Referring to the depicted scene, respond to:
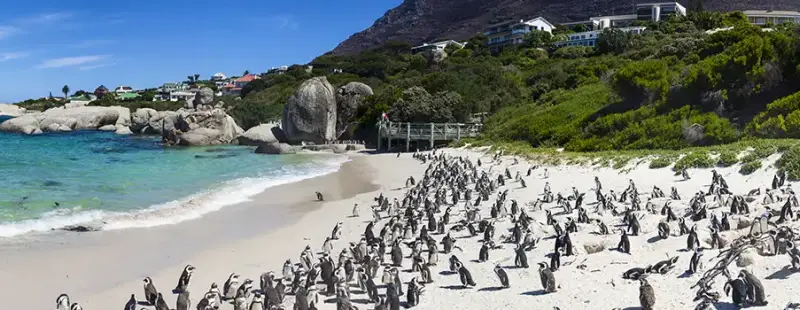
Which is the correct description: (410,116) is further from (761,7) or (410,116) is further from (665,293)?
(761,7)

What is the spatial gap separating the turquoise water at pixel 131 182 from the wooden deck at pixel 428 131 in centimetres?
491

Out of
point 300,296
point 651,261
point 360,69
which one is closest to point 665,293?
point 651,261

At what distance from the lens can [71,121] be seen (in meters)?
81.8

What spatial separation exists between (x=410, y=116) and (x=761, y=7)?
100 metres

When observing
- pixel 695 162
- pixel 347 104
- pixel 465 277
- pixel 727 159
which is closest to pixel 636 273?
pixel 465 277

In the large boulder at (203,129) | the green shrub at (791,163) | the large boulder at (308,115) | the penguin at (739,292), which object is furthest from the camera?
the large boulder at (203,129)

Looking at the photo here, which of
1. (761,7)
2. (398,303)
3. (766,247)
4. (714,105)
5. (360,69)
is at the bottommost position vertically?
(398,303)

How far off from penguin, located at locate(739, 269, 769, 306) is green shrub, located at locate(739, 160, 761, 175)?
11787 millimetres

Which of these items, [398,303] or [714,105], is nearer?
[398,303]

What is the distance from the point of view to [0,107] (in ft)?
433

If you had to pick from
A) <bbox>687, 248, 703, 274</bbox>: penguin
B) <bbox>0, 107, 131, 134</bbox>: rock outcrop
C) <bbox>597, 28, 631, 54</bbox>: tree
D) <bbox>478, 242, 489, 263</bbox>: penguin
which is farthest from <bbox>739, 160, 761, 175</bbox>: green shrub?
<bbox>0, 107, 131, 134</bbox>: rock outcrop

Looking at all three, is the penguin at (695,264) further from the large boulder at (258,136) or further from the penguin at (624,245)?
the large boulder at (258,136)

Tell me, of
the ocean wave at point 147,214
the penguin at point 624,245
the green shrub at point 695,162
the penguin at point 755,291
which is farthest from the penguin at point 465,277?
the green shrub at point 695,162

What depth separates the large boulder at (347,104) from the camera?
51312mm
